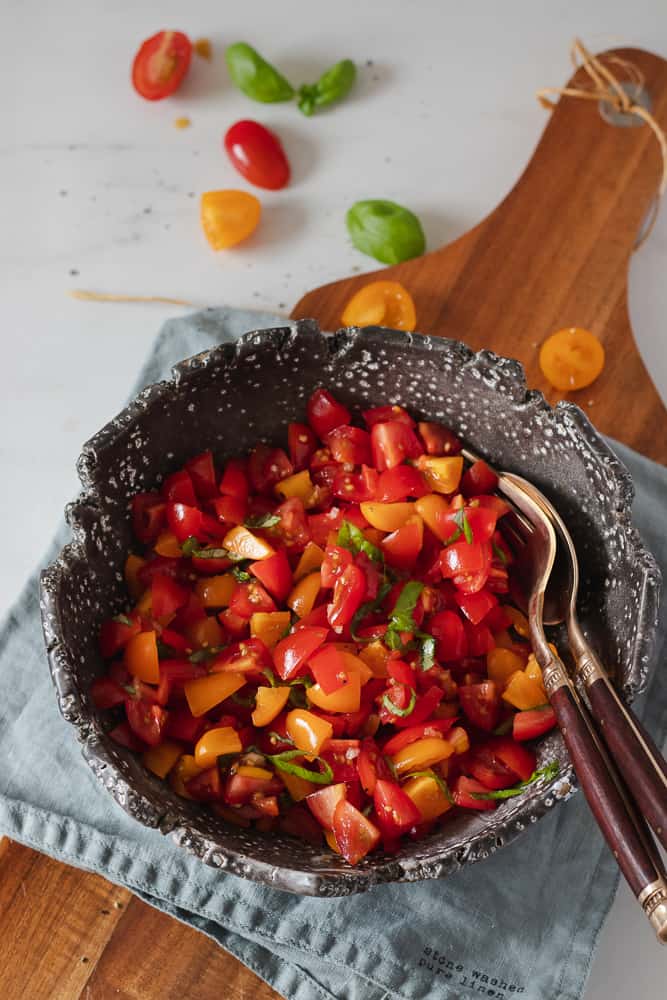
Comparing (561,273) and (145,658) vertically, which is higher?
(561,273)

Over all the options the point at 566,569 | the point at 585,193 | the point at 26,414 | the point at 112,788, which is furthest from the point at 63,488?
the point at 585,193

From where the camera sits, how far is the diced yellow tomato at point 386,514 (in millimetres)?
2287

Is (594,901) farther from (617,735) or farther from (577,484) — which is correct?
(577,484)

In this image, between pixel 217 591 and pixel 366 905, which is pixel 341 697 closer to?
pixel 217 591

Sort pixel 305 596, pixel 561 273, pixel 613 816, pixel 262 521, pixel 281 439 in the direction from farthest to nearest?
pixel 561 273 < pixel 281 439 < pixel 262 521 < pixel 305 596 < pixel 613 816

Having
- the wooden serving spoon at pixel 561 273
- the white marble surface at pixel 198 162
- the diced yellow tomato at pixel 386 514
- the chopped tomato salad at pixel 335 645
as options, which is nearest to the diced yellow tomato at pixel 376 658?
the chopped tomato salad at pixel 335 645

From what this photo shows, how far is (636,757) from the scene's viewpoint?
1.87 meters

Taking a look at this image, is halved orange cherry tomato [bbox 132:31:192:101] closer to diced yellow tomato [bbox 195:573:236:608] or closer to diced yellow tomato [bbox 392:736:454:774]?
diced yellow tomato [bbox 195:573:236:608]

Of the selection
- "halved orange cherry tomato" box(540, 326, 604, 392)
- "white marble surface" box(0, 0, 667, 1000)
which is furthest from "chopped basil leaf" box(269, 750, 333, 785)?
"halved orange cherry tomato" box(540, 326, 604, 392)

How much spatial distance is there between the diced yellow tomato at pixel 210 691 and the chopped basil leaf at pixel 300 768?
0.16 meters

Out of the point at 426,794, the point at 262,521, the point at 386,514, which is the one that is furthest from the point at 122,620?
the point at 426,794

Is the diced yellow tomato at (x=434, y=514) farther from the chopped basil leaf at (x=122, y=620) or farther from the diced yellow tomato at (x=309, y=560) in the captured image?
the chopped basil leaf at (x=122, y=620)

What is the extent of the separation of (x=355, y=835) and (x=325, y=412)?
2.95ft

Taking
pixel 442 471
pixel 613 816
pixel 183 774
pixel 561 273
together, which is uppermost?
pixel 561 273
